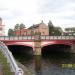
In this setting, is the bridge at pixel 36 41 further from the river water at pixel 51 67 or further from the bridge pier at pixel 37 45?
the river water at pixel 51 67

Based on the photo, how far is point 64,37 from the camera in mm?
74188

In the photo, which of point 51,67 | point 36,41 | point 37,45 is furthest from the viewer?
point 36,41

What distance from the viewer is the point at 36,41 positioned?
7288cm

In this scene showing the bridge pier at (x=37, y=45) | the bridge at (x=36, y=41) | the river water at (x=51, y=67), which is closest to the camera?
the river water at (x=51, y=67)

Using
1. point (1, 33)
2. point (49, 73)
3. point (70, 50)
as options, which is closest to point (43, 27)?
point (1, 33)

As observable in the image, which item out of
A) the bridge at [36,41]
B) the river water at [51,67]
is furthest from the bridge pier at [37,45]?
the river water at [51,67]

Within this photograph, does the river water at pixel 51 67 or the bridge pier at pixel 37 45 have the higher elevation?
the bridge pier at pixel 37 45

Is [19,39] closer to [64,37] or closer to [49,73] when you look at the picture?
[64,37]

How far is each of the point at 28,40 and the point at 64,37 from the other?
9.74 meters

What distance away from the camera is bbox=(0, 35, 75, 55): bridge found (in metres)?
71.3

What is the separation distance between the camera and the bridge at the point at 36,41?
234ft

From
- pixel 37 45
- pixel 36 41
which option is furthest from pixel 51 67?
pixel 36 41

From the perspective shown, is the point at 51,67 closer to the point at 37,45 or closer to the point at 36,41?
the point at 37,45

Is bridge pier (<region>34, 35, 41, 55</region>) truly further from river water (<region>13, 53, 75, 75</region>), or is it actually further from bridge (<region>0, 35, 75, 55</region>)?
river water (<region>13, 53, 75, 75</region>)
